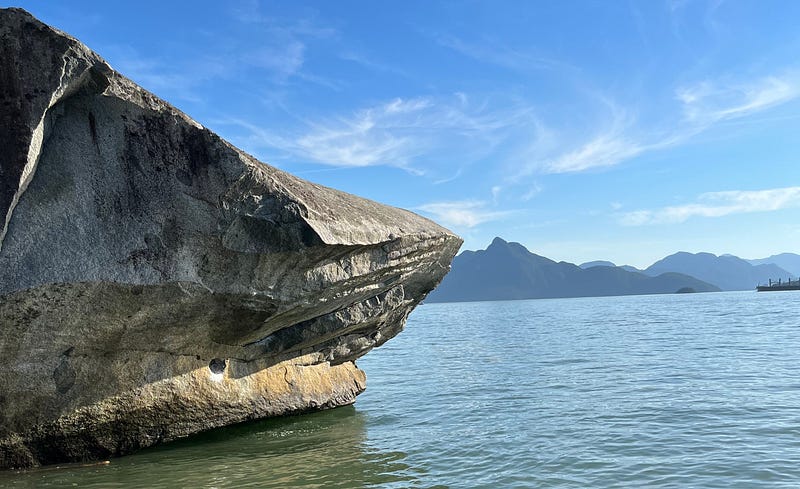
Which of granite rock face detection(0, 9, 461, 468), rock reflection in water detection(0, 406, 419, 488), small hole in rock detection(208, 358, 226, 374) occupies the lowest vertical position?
rock reflection in water detection(0, 406, 419, 488)

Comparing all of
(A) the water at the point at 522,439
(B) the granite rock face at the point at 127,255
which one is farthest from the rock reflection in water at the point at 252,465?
(B) the granite rock face at the point at 127,255

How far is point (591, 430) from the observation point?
13.3 meters

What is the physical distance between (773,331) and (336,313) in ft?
122

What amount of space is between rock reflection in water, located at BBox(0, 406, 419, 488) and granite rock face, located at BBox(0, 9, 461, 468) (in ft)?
2.06

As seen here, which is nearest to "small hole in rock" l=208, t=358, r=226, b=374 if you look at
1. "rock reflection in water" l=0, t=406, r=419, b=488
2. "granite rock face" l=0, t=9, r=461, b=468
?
"granite rock face" l=0, t=9, r=461, b=468

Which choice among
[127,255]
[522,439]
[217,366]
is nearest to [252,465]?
[217,366]

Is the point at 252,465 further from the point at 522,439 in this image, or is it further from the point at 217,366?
the point at 522,439

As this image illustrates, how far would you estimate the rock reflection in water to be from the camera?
10180 mm

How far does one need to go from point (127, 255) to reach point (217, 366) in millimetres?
4120

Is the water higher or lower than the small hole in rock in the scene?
lower

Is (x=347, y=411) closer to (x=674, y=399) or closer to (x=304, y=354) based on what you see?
(x=304, y=354)

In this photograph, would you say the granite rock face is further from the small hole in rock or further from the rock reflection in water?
the rock reflection in water

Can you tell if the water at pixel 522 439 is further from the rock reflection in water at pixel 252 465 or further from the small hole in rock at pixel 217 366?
the small hole in rock at pixel 217 366

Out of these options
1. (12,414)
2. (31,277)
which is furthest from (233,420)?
(31,277)
